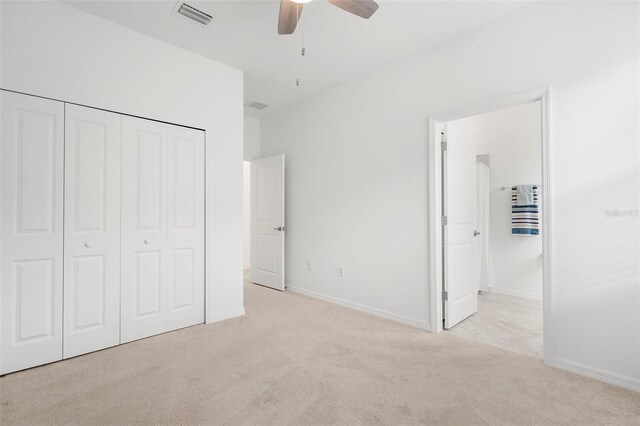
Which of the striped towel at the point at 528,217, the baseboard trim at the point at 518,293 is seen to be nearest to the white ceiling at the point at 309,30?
the striped towel at the point at 528,217

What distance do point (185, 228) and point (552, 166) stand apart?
3.25 meters

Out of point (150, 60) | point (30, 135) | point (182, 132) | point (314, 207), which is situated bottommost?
point (314, 207)

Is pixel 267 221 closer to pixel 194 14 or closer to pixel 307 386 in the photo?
pixel 194 14

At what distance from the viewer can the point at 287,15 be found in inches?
80.8

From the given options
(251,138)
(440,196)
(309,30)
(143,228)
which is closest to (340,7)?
(309,30)

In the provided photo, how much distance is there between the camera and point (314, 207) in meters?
4.26

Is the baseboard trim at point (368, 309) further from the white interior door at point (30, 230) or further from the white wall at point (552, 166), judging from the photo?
the white interior door at point (30, 230)

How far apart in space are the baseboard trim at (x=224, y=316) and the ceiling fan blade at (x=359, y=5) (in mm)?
3014

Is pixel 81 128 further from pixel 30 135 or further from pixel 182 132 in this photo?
pixel 182 132

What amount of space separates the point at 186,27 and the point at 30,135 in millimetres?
1517

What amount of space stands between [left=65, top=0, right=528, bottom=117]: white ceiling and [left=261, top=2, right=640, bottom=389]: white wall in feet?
0.71

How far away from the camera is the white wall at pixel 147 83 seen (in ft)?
7.47

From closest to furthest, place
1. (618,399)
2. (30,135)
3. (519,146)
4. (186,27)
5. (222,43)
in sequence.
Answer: (618,399) → (30,135) → (186,27) → (222,43) → (519,146)

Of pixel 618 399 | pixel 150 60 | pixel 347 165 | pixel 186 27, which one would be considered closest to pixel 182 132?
pixel 150 60
